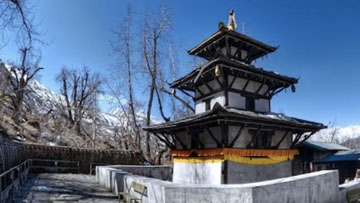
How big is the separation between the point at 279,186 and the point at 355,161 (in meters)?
16.2

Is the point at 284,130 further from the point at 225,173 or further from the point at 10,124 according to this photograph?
the point at 10,124

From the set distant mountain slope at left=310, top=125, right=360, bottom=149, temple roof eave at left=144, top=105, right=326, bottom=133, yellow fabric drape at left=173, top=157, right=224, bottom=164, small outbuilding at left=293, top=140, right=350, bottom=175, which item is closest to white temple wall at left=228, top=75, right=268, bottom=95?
temple roof eave at left=144, top=105, right=326, bottom=133

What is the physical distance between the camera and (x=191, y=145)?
14.1 metres

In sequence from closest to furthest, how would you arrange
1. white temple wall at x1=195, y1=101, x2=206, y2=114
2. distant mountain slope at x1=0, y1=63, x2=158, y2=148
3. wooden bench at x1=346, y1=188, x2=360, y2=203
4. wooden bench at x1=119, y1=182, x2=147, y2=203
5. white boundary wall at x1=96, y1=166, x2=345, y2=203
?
1. white boundary wall at x1=96, y1=166, x2=345, y2=203
2. wooden bench at x1=119, y1=182, x2=147, y2=203
3. wooden bench at x1=346, y1=188, x2=360, y2=203
4. white temple wall at x1=195, y1=101, x2=206, y2=114
5. distant mountain slope at x1=0, y1=63, x2=158, y2=148

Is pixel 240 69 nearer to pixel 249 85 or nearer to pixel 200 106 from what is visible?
pixel 249 85

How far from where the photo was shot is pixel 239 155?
458 inches

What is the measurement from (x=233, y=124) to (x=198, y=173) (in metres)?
3.31

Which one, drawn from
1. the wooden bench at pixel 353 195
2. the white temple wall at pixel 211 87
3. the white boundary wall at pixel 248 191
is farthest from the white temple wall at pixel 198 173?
the wooden bench at pixel 353 195

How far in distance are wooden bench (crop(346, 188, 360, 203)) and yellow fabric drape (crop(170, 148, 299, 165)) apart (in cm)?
408

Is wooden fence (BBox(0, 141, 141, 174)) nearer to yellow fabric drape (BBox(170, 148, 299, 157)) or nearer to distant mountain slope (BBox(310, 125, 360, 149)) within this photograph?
yellow fabric drape (BBox(170, 148, 299, 157))

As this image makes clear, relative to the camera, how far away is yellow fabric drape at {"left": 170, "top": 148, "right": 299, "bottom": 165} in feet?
37.4

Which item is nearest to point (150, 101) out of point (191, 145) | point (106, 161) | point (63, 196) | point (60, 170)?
point (106, 161)

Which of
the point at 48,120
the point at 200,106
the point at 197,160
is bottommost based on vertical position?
the point at 197,160

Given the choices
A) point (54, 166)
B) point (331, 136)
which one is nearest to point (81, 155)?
point (54, 166)
